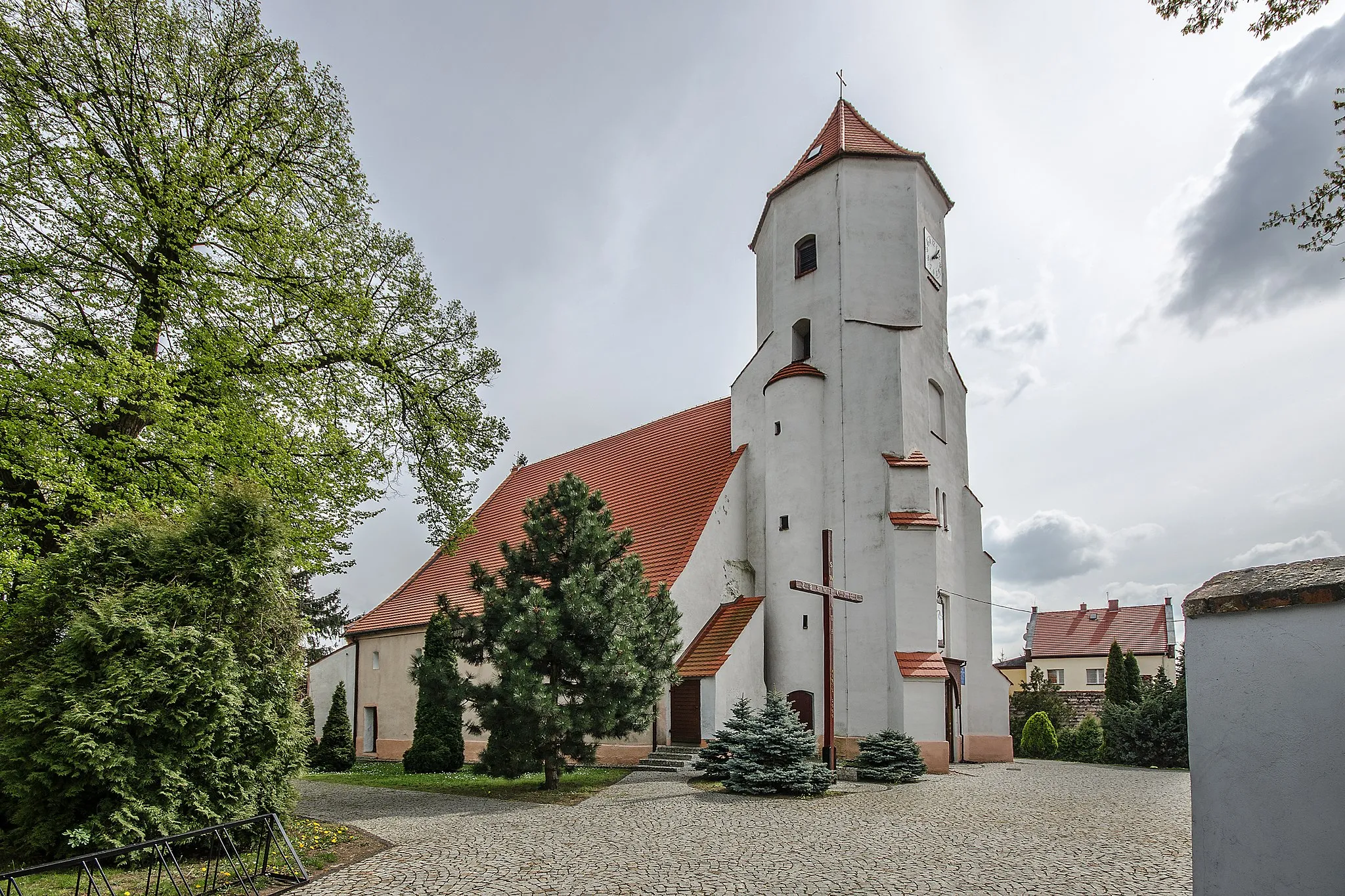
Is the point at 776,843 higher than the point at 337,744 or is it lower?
higher

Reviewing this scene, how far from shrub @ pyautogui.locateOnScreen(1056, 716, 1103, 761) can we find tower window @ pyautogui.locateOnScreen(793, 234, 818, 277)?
15915 mm

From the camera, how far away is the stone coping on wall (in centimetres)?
403

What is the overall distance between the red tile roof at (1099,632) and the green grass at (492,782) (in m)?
41.5

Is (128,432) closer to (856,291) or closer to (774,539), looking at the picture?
(774,539)

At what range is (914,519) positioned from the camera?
62.9ft

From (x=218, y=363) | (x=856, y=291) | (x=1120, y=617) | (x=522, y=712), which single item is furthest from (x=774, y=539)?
(x=1120, y=617)

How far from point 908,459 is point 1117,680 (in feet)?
48.1

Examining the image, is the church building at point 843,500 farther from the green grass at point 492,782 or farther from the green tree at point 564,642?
the green tree at point 564,642

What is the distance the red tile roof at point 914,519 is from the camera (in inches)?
750

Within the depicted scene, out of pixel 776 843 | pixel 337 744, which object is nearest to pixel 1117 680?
pixel 776 843

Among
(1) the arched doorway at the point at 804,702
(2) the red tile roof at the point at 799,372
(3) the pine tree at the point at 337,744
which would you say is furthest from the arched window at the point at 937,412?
(3) the pine tree at the point at 337,744

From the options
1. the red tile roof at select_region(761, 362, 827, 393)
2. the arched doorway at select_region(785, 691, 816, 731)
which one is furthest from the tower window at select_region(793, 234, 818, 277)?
the arched doorway at select_region(785, 691, 816, 731)

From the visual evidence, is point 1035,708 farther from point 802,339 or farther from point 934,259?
point 934,259

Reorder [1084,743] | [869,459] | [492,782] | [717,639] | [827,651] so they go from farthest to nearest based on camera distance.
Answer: [1084,743]
[869,459]
[717,639]
[492,782]
[827,651]
